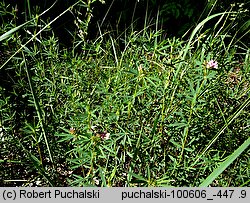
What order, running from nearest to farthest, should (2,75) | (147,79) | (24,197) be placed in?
(24,197) < (147,79) < (2,75)

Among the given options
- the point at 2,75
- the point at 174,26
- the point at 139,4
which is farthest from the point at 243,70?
the point at 174,26

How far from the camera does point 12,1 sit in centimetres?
360

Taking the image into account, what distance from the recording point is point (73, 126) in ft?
7.47

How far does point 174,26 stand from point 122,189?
299cm

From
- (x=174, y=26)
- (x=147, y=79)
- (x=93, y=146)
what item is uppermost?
(x=147, y=79)

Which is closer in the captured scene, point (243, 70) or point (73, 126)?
point (73, 126)

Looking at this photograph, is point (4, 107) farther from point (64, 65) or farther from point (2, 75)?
point (2, 75)

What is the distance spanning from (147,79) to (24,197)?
2.39 ft

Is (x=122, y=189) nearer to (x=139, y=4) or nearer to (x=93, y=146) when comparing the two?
(x=93, y=146)

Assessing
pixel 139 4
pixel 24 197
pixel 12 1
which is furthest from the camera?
pixel 139 4

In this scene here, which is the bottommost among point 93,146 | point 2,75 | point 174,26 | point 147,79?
point 174,26

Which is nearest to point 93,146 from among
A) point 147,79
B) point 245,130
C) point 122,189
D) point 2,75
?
point 122,189

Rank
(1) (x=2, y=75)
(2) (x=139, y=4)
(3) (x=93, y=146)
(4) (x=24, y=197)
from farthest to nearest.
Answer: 1. (2) (x=139, y=4)
2. (1) (x=2, y=75)
3. (3) (x=93, y=146)
4. (4) (x=24, y=197)

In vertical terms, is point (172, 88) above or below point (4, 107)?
above
